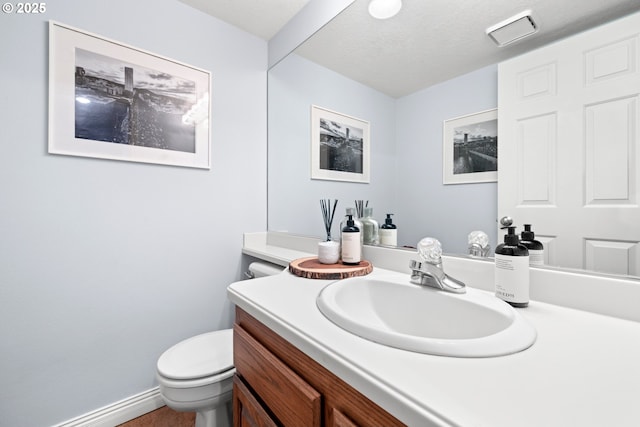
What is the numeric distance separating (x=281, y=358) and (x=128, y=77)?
4.95ft

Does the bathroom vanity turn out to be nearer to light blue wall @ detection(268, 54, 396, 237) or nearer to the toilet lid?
the toilet lid

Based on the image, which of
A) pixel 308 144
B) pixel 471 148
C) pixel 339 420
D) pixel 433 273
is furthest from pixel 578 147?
pixel 308 144

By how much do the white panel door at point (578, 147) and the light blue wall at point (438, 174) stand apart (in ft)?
0.17

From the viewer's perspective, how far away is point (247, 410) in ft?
2.41

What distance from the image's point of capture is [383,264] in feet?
3.54

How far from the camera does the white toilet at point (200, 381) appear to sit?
3.21ft

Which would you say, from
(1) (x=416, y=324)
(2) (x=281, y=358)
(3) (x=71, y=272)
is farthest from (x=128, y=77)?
(1) (x=416, y=324)

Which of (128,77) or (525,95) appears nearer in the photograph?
(525,95)

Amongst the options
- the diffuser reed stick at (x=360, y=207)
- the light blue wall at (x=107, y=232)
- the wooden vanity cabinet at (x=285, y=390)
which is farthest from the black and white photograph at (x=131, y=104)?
the wooden vanity cabinet at (x=285, y=390)

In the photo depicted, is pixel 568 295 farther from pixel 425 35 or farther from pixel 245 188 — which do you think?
pixel 245 188

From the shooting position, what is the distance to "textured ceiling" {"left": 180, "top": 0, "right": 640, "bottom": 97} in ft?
2.27

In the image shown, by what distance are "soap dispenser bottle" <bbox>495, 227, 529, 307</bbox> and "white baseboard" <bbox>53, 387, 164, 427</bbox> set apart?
1.69 meters

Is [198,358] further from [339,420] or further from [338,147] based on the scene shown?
[338,147]

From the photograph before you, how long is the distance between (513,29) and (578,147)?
1.31 feet
